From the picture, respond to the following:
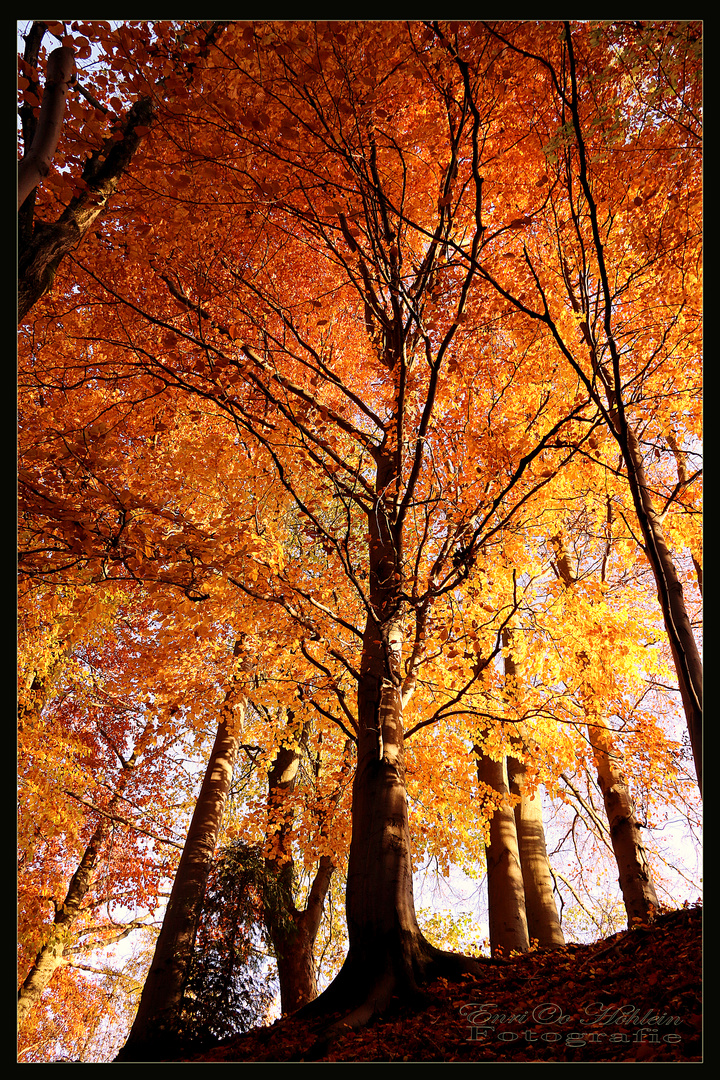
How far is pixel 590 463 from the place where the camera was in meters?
6.34

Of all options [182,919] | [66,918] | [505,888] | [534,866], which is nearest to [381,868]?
[182,919]

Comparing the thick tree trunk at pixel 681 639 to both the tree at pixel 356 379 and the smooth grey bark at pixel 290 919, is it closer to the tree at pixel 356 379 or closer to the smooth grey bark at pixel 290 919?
the tree at pixel 356 379

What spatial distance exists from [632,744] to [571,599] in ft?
5.51

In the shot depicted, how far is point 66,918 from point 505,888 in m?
5.85

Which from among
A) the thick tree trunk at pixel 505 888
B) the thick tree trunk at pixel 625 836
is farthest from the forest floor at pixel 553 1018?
the thick tree trunk at pixel 505 888

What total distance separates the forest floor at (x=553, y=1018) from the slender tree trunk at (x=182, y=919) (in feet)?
5.33

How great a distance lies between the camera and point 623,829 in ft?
17.8

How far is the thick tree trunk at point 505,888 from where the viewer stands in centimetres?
536

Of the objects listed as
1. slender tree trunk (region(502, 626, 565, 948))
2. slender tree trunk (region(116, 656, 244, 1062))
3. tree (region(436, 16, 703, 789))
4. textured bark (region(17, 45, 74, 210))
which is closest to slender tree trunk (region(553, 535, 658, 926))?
slender tree trunk (region(502, 626, 565, 948))

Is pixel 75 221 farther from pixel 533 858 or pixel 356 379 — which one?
pixel 533 858

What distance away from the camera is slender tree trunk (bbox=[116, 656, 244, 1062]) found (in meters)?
4.41

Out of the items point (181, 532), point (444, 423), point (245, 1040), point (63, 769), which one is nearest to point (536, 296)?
point (444, 423)
